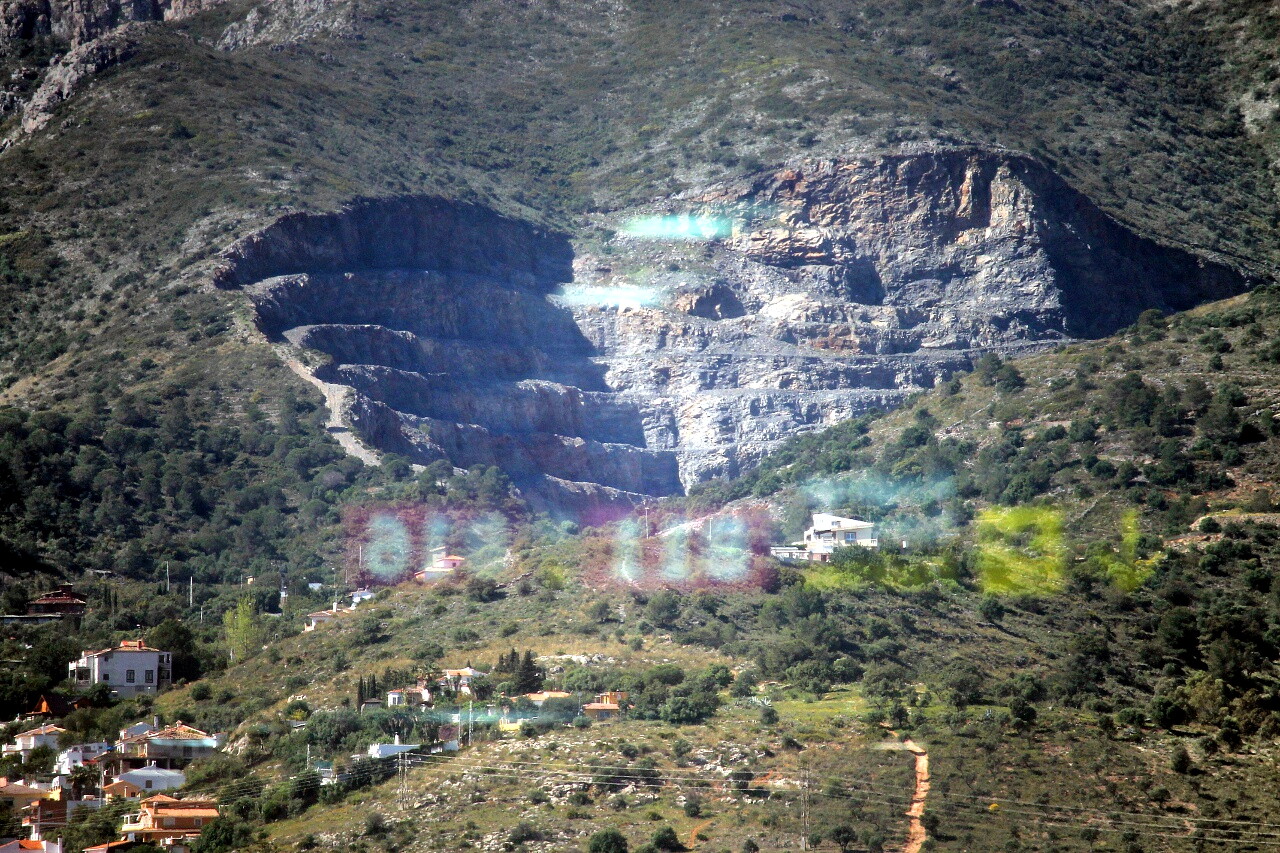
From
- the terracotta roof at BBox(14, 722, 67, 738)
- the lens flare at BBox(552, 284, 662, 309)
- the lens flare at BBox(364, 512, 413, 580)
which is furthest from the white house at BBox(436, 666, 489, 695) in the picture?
the lens flare at BBox(552, 284, 662, 309)

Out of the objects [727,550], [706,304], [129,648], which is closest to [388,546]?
[727,550]

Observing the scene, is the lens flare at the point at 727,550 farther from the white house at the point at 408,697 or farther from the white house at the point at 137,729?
the white house at the point at 137,729

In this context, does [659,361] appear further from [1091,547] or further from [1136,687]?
[1136,687]

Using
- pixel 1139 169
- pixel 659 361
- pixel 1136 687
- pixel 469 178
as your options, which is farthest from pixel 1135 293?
pixel 1136 687

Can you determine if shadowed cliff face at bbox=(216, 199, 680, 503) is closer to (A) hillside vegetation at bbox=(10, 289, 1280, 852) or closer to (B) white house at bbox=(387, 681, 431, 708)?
(A) hillside vegetation at bbox=(10, 289, 1280, 852)

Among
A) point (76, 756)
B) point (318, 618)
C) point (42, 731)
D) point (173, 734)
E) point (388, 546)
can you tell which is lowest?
point (76, 756)

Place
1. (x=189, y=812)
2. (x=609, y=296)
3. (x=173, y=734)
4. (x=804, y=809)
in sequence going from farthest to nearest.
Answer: (x=609, y=296), (x=173, y=734), (x=189, y=812), (x=804, y=809)

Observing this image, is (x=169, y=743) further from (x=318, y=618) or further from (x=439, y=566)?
(x=439, y=566)

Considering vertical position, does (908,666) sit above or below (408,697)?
above
